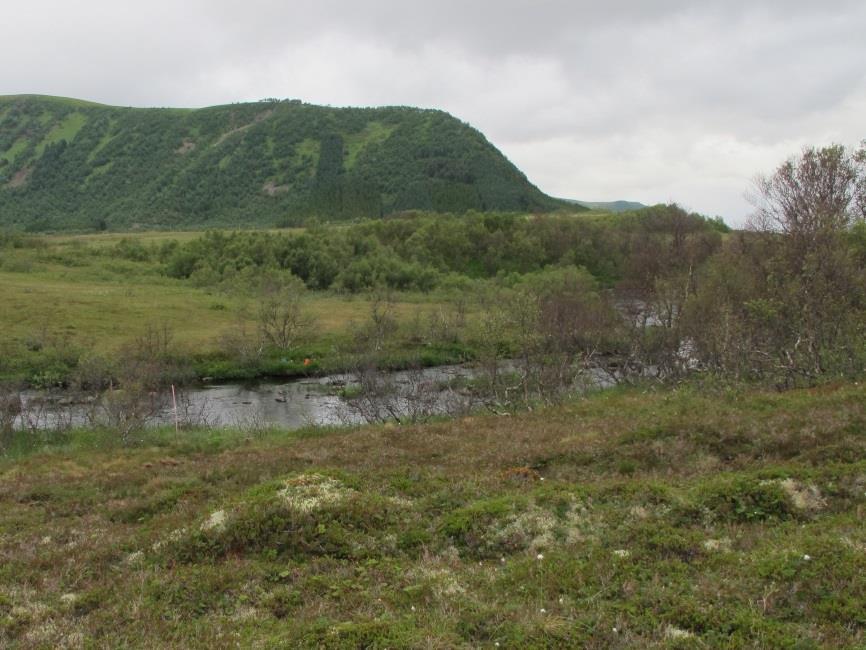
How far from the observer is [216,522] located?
9.93m

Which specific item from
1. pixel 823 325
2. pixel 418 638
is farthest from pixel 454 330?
pixel 418 638

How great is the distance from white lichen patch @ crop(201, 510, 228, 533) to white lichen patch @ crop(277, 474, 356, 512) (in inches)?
34.8

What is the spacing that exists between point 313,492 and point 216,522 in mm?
1500

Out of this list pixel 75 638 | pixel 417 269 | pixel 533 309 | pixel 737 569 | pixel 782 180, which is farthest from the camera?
pixel 417 269

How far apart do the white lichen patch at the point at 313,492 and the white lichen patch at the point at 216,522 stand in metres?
0.88

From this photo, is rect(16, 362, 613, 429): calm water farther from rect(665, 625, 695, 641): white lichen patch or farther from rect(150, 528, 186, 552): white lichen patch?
rect(665, 625, 695, 641): white lichen patch

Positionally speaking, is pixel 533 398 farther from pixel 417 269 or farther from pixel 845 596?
pixel 417 269

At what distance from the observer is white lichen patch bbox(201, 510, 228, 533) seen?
9.79 metres

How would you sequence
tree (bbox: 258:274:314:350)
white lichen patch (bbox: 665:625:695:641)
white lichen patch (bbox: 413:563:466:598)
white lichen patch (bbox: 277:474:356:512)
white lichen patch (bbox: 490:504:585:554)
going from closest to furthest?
white lichen patch (bbox: 665:625:695:641) < white lichen patch (bbox: 413:563:466:598) < white lichen patch (bbox: 490:504:585:554) < white lichen patch (bbox: 277:474:356:512) < tree (bbox: 258:274:314:350)

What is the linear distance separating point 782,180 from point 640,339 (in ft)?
34.0

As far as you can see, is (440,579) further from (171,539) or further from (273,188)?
(273,188)

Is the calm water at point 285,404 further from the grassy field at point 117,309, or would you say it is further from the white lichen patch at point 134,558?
the white lichen patch at point 134,558

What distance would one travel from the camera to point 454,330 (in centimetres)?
5191

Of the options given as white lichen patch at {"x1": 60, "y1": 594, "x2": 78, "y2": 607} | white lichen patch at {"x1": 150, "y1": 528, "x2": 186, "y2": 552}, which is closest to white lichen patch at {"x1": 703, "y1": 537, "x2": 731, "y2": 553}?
white lichen patch at {"x1": 150, "y1": 528, "x2": 186, "y2": 552}
